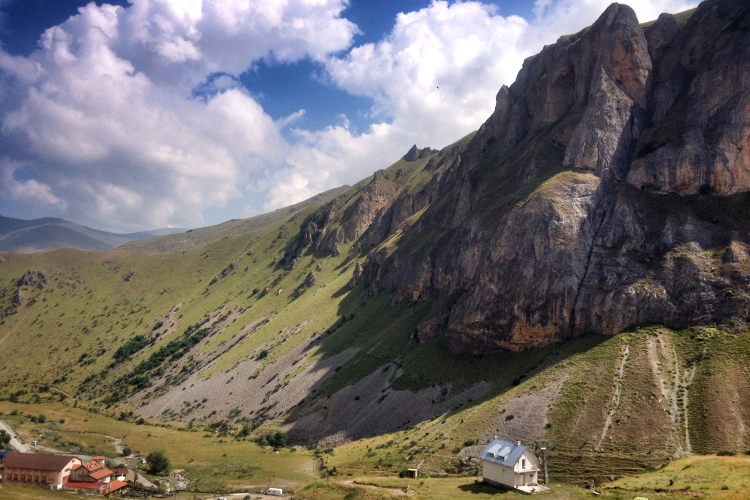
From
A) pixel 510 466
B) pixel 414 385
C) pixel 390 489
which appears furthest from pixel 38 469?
pixel 510 466

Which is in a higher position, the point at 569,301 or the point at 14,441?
the point at 569,301

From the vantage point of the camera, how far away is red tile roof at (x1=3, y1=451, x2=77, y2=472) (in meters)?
55.2

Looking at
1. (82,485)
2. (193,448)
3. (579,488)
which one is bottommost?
(193,448)

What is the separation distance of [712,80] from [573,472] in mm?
62053

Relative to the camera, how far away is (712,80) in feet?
221

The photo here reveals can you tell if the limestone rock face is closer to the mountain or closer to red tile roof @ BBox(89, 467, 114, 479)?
the mountain

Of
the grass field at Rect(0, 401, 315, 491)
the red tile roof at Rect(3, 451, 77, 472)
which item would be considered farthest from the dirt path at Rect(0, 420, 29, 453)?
the red tile roof at Rect(3, 451, 77, 472)

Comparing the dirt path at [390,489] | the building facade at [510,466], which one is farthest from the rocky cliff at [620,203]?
the dirt path at [390,489]

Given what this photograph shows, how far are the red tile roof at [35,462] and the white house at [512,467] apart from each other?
51769mm

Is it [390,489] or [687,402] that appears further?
[687,402]

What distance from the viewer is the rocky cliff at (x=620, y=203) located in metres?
57.8

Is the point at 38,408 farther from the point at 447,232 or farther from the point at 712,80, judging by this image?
the point at 712,80

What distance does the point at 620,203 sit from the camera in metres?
67.9

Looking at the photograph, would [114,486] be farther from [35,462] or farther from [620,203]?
[620,203]
